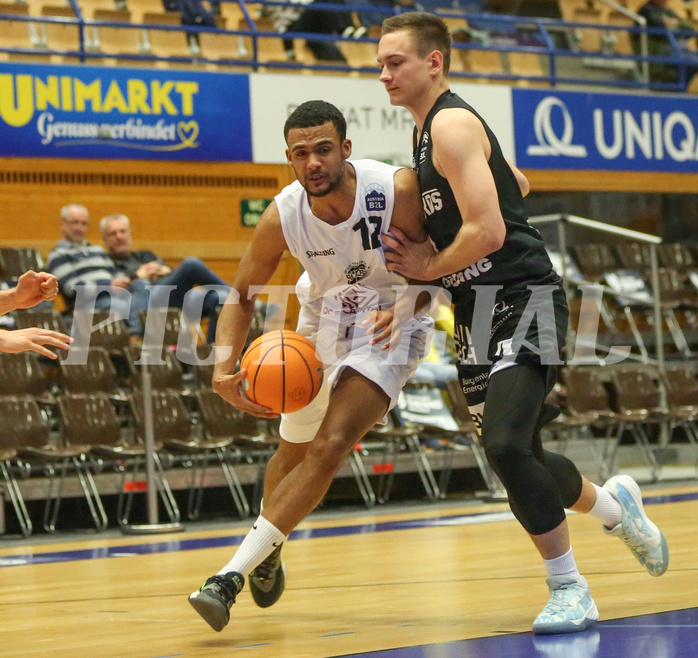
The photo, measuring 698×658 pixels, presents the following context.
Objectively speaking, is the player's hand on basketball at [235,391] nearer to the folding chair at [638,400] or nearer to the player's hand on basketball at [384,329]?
the player's hand on basketball at [384,329]

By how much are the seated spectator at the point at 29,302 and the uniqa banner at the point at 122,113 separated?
7369mm

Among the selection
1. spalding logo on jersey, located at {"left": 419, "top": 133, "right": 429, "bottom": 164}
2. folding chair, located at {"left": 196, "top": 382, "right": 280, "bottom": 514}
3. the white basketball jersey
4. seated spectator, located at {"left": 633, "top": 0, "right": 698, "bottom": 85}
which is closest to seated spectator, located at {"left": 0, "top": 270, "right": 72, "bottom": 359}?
the white basketball jersey

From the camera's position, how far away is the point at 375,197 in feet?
13.6

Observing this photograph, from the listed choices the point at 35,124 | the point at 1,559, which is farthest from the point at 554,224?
the point at 1,559

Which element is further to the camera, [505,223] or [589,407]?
[589,407]

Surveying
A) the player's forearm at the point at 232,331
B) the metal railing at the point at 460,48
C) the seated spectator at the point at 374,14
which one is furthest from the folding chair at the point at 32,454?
the seated spectator at the point at 374,14

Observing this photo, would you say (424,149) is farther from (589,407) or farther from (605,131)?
(605,131)

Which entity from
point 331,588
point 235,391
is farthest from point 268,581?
point 331,588

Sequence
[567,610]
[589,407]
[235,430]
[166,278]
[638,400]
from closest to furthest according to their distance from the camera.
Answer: [567,610] < [235,430] < [166,278] < [589,407] < [638,400]

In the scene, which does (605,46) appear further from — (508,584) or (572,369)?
(508,584)

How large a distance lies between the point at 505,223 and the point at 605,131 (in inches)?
440

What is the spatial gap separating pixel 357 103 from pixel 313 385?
9.05 meters

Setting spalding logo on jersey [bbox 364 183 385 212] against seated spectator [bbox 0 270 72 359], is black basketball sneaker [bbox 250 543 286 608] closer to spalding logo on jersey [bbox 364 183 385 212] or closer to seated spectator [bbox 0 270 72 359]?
seated spectator [bbox 0 270 72 359]

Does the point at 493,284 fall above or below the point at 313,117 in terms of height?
below
